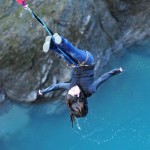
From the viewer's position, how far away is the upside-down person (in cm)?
520

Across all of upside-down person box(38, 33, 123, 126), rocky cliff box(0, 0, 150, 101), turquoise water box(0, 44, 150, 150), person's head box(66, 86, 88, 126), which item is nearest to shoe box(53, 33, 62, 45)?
upside-down person box(38, 33, 123, 126)

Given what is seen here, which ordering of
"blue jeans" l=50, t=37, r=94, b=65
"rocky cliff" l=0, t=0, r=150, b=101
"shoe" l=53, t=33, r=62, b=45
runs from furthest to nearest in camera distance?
"rocky cliff" l=0, t=0, r=150, b=101 < "blue jeans" l=50, t=37, r=94, b=65 < "shoe" l=53, t=33, r=62, b=45

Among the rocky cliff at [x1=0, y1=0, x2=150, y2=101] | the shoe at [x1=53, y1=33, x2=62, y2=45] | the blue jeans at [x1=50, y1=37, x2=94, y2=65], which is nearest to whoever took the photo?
the shoe at [x1=53, y1=33, x2=62, y2=45]

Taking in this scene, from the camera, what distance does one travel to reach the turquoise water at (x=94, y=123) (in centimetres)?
994

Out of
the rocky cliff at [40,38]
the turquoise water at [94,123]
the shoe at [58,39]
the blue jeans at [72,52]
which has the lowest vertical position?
the turquoise water at [94,123]

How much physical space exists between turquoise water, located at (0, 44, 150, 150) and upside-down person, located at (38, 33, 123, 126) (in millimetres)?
4664

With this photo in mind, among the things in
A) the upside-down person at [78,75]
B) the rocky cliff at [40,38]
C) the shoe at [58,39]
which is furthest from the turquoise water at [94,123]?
the shoe at [58,39]

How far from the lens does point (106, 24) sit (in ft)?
36.3

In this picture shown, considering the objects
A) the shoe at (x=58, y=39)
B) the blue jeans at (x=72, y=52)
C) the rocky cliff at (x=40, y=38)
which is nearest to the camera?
the shoe at (x=58, y=39)

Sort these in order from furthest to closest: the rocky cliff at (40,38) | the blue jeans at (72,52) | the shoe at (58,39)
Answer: the rocky cliff at (40,38) → the blue jeans at (72,52) → the shoe at (58,39)

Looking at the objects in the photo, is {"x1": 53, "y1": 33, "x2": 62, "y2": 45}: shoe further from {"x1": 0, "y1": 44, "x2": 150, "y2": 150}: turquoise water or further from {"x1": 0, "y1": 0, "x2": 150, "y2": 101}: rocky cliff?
{"x1": 0, "y1": 44, "x2": 150, "y2": 150}: turquoise water

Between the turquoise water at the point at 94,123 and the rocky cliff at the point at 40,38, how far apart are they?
1.78ft

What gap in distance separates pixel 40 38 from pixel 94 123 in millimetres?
2758

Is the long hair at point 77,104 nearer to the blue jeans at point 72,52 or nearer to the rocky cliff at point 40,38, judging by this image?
the blue jeans at point 72,52
